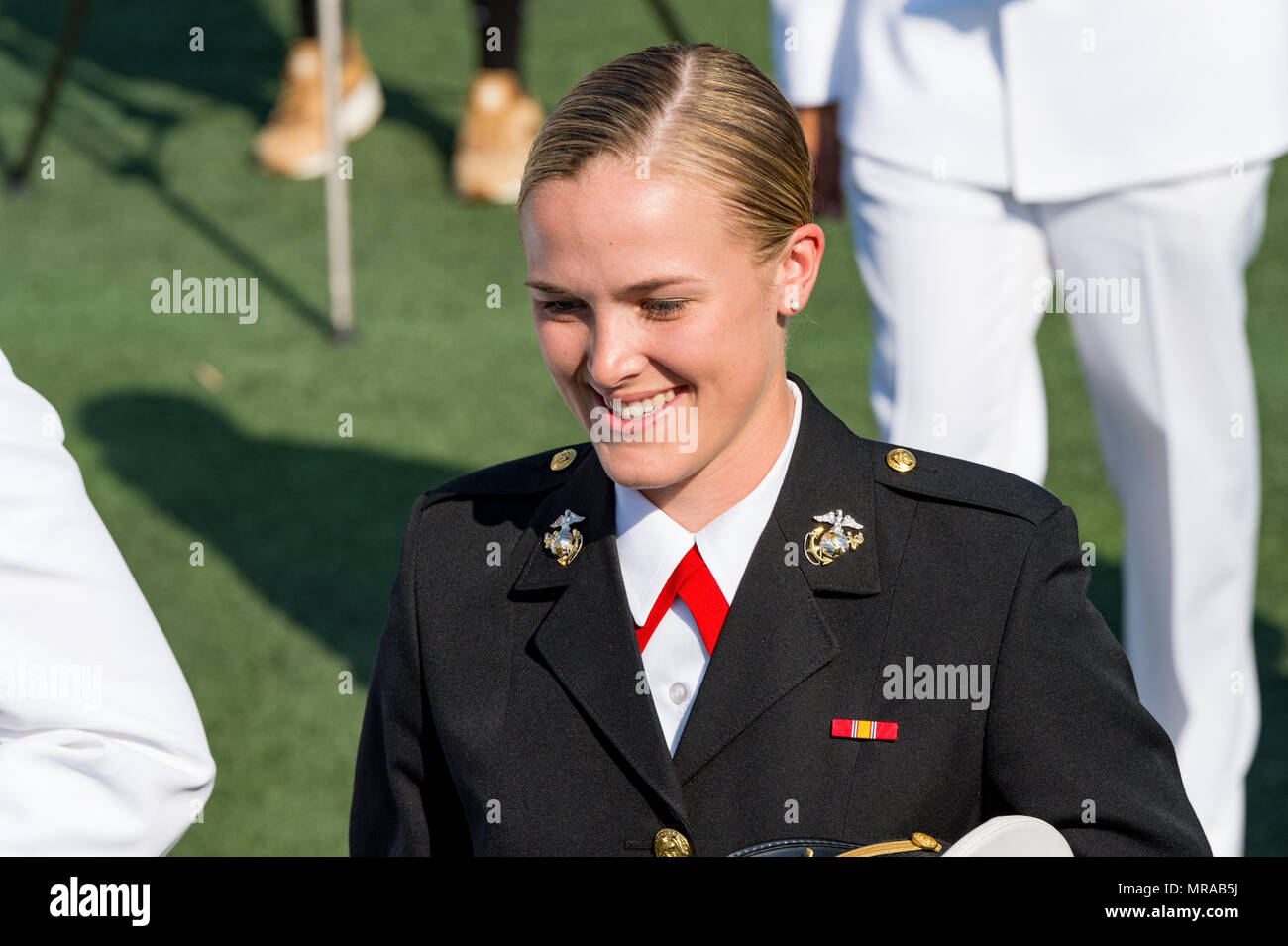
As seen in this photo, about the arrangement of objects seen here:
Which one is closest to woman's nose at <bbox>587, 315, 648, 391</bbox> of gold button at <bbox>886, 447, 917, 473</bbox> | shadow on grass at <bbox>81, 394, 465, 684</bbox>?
gold button at <bbox>886, 447, 917, 473</bbox>

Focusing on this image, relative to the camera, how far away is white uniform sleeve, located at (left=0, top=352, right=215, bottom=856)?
150 centimetres

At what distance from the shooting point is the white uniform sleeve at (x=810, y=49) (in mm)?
2967

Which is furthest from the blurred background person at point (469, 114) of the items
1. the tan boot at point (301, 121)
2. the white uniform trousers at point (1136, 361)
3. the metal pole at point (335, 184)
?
the white uniform trousers at point (1136, 361)

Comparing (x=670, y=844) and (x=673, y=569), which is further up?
(x=673, y=569)

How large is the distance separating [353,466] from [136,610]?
3.53m

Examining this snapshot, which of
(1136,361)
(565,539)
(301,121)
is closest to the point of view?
(565,539)

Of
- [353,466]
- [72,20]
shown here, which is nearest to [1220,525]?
[353,466]

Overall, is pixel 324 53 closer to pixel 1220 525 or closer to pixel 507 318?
pixel 507 318

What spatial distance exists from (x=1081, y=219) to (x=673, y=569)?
4.27 ft

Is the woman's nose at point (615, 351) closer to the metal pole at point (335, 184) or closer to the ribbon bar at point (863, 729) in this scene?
the ribbon bar at point (863, 729)

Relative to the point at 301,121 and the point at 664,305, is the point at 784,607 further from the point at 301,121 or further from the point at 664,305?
the point at 301,121

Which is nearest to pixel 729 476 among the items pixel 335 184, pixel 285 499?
pixel 285 499

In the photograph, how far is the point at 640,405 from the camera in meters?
1.78

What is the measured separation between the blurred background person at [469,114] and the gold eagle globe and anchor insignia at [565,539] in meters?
4.77
